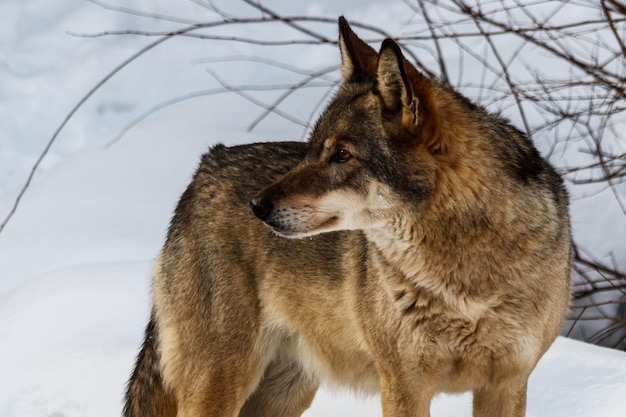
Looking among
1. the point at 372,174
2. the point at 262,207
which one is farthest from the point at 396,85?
the point at 262,207

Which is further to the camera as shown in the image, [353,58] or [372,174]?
[353,58]

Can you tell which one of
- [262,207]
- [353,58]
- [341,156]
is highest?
[353,58]

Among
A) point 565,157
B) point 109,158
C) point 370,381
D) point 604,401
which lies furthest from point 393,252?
point 109,158

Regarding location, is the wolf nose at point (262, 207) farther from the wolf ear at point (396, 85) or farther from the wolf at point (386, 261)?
the wolf ear at point (396, 85)

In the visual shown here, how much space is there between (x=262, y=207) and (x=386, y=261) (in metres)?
0.49

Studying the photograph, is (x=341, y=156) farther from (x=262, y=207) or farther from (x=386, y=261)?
(x=386, y=261)

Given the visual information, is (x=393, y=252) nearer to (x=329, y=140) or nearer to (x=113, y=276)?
(x=329, y=140)

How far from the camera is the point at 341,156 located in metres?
3.49

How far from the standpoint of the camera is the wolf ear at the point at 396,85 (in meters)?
3.29

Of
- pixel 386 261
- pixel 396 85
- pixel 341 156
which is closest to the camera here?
pixel 396 85

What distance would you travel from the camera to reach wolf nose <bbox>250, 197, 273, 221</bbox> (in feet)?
11.3

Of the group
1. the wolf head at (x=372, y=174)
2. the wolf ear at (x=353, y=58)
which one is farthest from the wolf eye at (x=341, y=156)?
the wolf ear at (x=353, y=58)

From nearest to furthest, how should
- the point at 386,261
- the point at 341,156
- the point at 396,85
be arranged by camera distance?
the point at 396,85 → the point at 341,156 → the point at 386,261

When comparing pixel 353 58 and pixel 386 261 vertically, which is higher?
pixel 353 58
